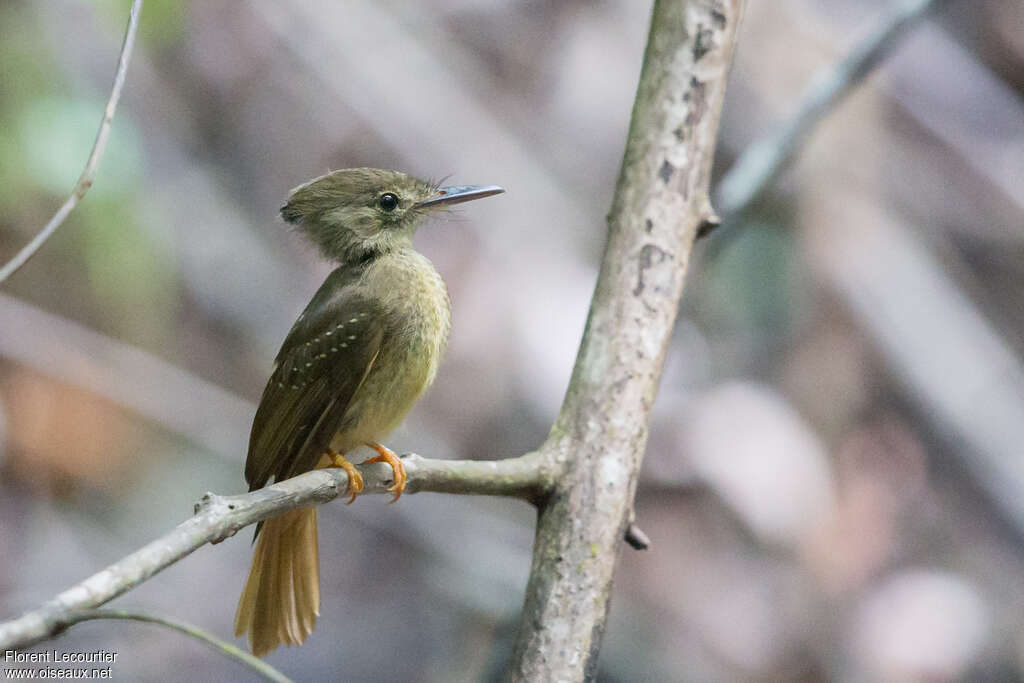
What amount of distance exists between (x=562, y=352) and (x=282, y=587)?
114 inches

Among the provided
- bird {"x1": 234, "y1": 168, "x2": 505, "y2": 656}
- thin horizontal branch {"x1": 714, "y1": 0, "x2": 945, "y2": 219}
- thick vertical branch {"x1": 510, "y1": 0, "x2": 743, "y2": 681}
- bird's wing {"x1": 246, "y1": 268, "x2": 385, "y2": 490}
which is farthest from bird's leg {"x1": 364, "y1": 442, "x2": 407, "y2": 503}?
thin horizontal branch {"x1": 714, "y1": 0, "x2": 945, "y2": 219}

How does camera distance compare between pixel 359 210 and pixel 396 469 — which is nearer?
pixel 396 469

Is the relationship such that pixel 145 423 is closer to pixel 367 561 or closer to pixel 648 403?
pixel 367 561

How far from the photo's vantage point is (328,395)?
2.87 meters

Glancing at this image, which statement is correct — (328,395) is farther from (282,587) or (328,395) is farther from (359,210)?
(359,210)

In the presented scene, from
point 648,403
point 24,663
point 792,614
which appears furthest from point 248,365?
point 648,403

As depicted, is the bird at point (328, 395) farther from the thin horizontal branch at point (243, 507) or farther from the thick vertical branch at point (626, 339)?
the thick vertical branch at point (626, 339)

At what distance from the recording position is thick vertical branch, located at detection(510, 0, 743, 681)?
222cm

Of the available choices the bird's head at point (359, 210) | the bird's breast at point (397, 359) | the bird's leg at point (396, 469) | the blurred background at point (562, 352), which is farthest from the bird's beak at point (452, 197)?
the blurred background at point (562, 352)

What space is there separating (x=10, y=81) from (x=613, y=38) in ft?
12.4

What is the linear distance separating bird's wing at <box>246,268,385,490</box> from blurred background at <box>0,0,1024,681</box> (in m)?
2.24

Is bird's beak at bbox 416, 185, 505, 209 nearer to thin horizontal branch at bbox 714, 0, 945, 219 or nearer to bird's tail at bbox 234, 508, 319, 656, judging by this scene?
thin horizontal branch at bbox 714, 0, 945, 219

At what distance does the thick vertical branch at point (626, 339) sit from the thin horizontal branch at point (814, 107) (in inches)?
40.3

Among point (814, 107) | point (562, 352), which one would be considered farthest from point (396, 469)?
point (562, 352)
